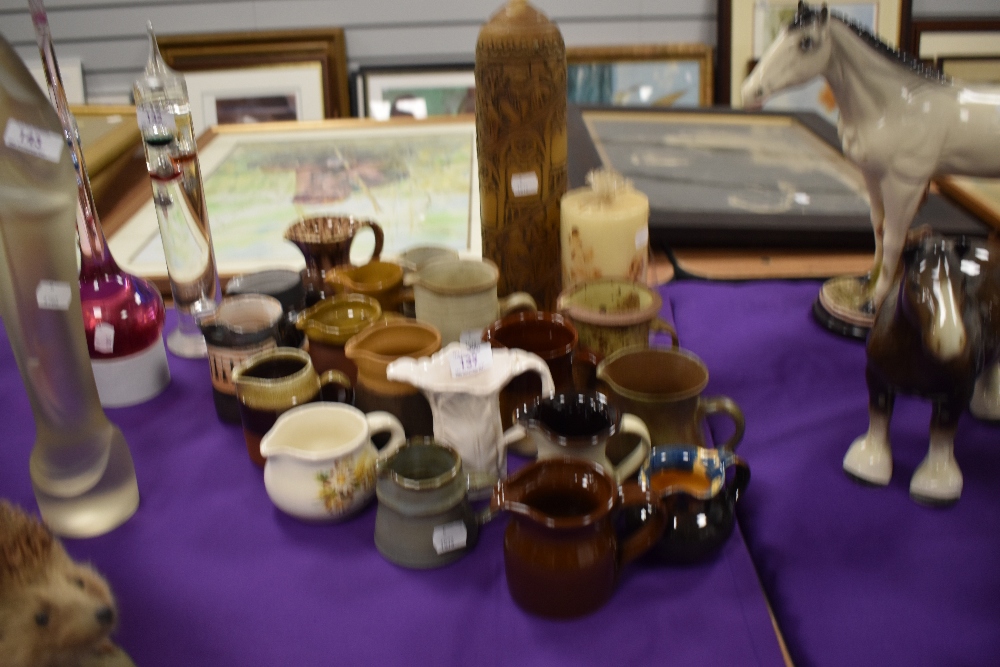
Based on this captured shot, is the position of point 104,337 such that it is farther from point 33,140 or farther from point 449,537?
point 449,537

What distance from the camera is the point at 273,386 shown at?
0.87 m

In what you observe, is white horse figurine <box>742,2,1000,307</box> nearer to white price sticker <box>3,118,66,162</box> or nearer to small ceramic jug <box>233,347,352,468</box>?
small ceramic jug <box>233,347,352,468</box>

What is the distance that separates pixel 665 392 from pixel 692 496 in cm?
17

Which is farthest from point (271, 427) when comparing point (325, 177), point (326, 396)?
point (325, 177)

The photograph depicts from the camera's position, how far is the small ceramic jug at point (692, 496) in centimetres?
74

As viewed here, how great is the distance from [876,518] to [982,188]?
99 cm

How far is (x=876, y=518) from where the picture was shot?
0.82 m

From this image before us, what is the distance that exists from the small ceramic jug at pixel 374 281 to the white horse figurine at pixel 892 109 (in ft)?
1.83

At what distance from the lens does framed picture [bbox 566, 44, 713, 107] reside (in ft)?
8.29

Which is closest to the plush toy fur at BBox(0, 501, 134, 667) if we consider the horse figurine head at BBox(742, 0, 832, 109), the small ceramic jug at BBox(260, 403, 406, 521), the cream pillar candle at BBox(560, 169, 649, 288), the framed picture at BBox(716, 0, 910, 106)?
the small ceramic jug at BBox(260, 403, 406, 521)

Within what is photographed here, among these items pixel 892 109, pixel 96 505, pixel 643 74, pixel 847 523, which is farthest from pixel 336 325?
pixel 643 74

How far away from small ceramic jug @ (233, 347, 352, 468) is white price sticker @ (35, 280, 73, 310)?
0.21 metres

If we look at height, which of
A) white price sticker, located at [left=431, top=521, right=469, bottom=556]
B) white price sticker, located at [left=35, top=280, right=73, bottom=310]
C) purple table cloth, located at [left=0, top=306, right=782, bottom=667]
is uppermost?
white price sticker, located at [left=35, top=280, right=73, bottom=310]

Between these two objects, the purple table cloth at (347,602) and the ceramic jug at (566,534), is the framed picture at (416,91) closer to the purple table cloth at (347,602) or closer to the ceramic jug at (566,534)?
the purple table cloth at (347,602)
